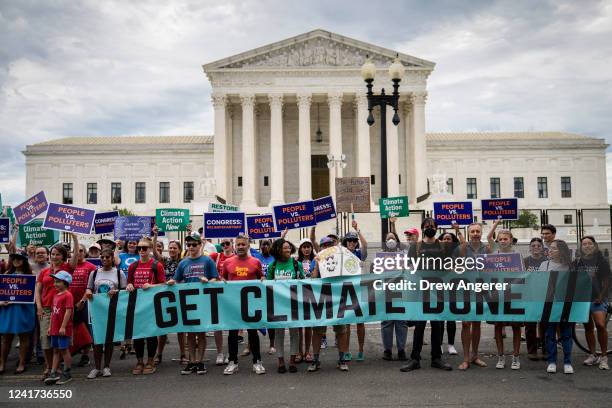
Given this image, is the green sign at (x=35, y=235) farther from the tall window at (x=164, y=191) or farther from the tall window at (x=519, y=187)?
the tall window at (x=519, y=187)

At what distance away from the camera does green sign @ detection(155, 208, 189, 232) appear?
53.7 ft

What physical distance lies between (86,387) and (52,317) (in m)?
1.22

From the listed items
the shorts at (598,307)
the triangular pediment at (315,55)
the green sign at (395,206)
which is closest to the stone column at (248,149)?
the triangular pediment at (315,55)

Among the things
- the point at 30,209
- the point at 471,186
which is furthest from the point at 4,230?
the point at 471,186

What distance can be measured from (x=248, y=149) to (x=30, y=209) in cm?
3434

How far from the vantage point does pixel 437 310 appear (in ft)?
30.3

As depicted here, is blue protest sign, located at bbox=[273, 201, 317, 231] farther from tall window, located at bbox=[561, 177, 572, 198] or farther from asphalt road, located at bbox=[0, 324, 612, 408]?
tall window, located at bbox=[561, 177, 572, 198]

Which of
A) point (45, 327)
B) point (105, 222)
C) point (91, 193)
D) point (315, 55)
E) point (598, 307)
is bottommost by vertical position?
point (45, 327)

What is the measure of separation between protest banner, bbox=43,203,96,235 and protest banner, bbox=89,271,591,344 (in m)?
3.83

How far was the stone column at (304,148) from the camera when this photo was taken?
47.3 meters

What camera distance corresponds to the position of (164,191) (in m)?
63.5

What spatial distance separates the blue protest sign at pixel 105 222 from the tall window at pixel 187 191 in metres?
47.0

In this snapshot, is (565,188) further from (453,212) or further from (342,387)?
(342,387)

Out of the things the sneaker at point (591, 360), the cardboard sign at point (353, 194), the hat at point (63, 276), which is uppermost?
the cardboard sign at point (353, 194)
